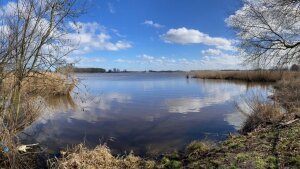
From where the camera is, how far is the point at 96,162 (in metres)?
7.74

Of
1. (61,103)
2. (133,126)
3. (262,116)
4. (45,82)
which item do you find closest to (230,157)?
(262,116)

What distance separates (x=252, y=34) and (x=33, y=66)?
972 centimetres

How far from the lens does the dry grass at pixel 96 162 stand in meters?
7.47

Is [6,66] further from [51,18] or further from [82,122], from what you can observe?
[82,122]

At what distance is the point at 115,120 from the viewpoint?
1532cm

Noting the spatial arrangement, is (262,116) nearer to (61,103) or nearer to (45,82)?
(45,82)

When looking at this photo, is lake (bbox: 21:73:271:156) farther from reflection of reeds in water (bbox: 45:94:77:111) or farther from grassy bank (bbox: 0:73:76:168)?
grassy bank (bbox: 0:73:76:168)

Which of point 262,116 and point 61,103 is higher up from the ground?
point 262,116

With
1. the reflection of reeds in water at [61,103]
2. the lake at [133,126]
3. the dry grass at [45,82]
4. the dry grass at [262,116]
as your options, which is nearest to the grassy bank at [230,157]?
the lake at [133,126]

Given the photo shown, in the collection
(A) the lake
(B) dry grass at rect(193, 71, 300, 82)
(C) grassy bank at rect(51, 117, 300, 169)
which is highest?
(B) dry grass at rect(193, 71, 300, 82)

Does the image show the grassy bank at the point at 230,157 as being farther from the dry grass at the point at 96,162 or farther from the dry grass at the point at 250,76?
the dry grass at the point at 250,76

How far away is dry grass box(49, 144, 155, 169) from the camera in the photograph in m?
7.47

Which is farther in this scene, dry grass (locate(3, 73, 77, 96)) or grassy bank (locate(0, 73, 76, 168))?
dry grass (locate(3, 73, 77, 96))

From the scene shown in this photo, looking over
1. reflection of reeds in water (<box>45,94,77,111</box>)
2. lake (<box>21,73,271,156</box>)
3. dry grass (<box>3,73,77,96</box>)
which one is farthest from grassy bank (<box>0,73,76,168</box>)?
reflection of reeds in water (<box>45,94,77,111</box>)
